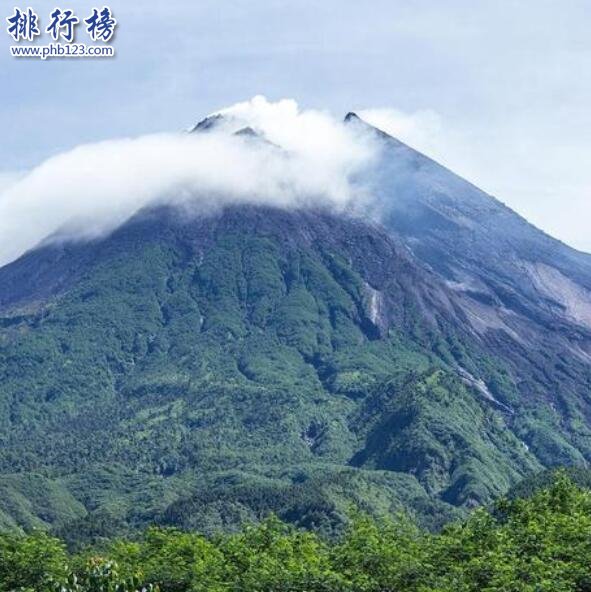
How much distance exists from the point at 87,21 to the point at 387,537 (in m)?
49.4

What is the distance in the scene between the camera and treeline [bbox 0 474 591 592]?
2463 inches

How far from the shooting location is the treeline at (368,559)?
62.6 meters

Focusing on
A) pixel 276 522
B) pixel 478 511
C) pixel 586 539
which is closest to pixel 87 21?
pixel 276 522

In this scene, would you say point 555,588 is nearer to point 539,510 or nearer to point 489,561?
point 489,561

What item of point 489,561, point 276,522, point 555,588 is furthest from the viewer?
point 276,522

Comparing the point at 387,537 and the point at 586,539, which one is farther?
the point at 387,537

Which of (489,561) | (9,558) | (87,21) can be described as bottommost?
(9,558)

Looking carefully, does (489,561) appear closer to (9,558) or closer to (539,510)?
(539,510)

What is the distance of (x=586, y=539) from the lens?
65.8 m

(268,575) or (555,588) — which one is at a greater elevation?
(555,588)

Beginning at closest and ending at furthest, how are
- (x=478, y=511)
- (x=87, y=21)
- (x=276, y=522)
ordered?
(x=478, y=511) → (x=276, y=522) → (x=87, y=21)

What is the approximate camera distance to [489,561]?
206 ft

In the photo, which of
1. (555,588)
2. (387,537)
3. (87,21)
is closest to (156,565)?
(387,537)

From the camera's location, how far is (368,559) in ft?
222
